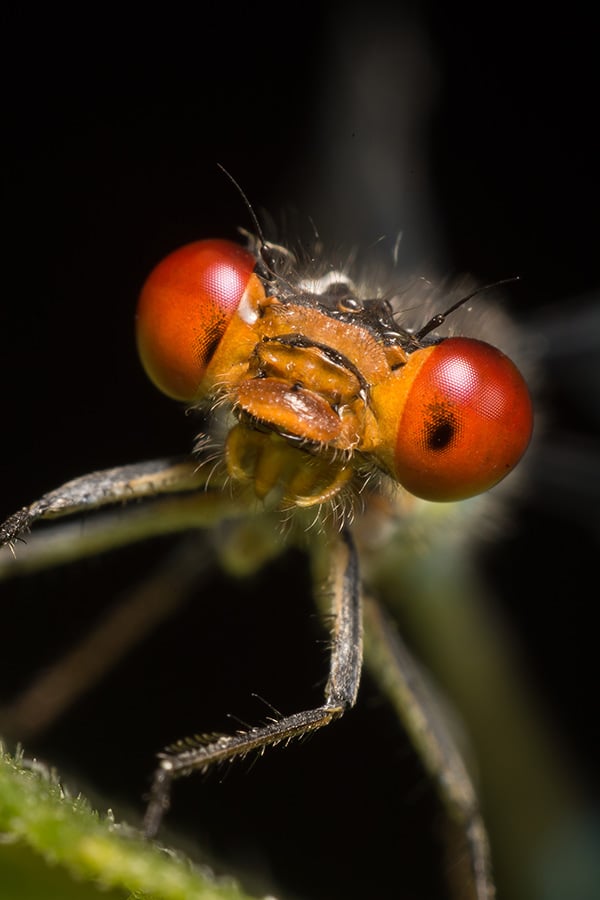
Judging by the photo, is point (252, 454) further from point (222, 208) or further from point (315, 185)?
point (315, 185)

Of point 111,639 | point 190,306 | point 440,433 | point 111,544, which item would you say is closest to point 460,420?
point 440,433

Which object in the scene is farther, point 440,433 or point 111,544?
point 111,544

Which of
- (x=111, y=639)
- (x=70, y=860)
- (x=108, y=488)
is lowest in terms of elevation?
(x=111, y=639)

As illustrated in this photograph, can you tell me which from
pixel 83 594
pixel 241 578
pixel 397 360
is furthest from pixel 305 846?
pixel 397 360

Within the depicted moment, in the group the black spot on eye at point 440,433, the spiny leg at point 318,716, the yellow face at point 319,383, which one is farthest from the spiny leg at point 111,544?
the black spot on eye at point 440,433

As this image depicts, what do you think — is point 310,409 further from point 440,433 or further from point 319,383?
point 440,433

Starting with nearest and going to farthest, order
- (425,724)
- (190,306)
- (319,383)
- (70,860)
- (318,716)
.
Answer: (70,860)
(318,716)
(319,383)
(190,306)
(425,724)

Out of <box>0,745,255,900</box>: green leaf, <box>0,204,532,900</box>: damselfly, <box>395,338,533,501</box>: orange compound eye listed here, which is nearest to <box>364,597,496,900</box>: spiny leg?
<box>0,204,532,900</box>: damselfly
